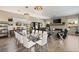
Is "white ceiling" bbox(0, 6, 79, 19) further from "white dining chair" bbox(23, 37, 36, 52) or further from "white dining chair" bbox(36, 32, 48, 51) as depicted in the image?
"white dining chair" bbox(23, 37, 36, 52)

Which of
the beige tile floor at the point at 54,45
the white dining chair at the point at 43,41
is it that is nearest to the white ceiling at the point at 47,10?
the white dining chair at the point at 43,41

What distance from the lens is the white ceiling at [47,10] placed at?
266cm

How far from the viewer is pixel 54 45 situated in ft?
9.25

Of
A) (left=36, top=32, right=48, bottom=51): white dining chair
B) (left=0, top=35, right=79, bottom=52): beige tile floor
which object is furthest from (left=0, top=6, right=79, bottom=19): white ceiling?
(left=0, top=35, right=79, bottom=52): beige tile floor

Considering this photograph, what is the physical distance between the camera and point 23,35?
9.43 feet

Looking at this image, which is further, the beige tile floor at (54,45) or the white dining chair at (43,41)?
the white dining chair at (43,41)

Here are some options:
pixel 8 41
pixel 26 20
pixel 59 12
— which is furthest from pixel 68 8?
pixel 8 41

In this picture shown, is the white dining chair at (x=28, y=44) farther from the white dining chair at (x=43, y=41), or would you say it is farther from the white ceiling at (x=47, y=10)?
the white ceiling at (x=47, y=10)

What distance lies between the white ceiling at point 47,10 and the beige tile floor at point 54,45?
2.41 ft

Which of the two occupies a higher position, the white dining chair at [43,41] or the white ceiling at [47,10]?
the white ceiling at [47,10]

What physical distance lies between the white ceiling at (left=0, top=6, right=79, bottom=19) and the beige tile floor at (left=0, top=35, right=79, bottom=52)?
0.74m

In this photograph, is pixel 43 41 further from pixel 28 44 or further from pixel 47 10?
pixel 47 10
